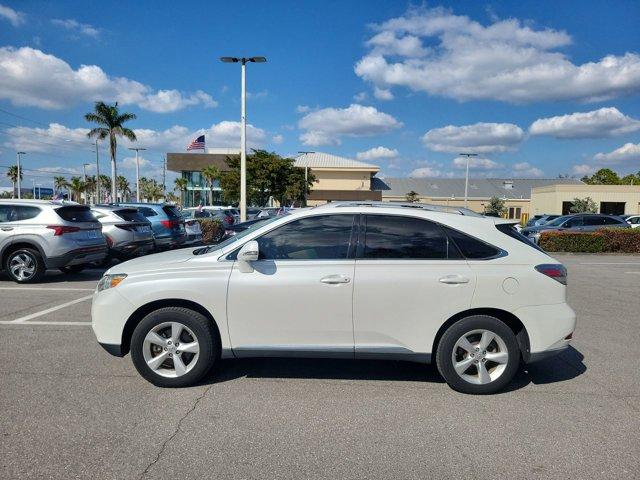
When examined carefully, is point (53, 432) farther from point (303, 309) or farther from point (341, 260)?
point (341, 260)

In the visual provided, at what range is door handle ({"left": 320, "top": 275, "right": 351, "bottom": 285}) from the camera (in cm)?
393

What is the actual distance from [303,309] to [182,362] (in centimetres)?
123

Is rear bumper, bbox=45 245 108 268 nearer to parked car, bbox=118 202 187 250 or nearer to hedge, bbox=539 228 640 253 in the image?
parked car, bbox=118 202 187 250

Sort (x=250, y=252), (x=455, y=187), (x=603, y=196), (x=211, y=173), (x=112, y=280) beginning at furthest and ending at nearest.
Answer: (x=455, y=187) < (x=211, y=173) < (x=603, y=196) < (x=112, y=280) < (x=250, y=252)

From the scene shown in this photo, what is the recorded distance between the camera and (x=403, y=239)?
414 centimetres

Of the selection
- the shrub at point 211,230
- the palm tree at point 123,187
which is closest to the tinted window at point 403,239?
the shrub at point 211,230

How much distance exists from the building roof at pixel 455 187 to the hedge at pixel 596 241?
2125 inches

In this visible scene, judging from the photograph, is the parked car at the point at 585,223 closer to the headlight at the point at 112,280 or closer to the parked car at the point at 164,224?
the parked car at the point at 164,224

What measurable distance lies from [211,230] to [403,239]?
1612 centimetres

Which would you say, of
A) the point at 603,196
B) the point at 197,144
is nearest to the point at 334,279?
the point at 197,144

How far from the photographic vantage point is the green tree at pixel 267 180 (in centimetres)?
3922

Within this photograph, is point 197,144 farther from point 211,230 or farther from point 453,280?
point 453,280

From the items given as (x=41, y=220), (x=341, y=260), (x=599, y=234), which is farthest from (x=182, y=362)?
(x=599, y=234)

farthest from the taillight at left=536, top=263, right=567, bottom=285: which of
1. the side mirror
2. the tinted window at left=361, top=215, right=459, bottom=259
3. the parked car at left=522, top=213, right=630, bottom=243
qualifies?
the parked car at left=522, top=213, right=630, bottom=243
